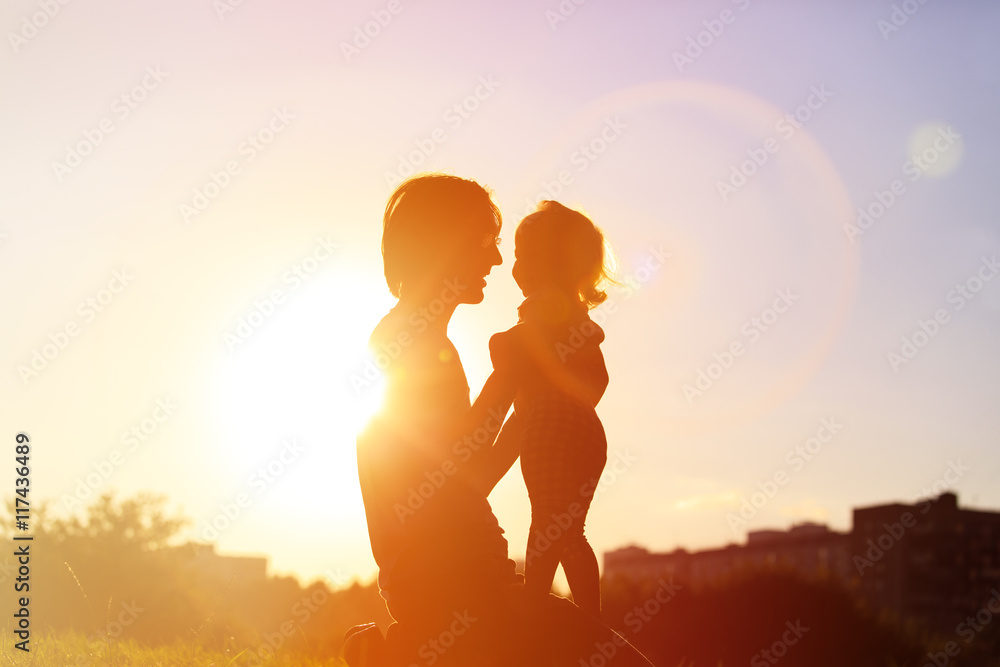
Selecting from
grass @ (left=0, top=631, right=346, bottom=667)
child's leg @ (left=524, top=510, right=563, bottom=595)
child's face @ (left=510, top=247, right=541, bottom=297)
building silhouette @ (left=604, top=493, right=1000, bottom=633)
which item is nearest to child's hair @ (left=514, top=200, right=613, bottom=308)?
child's face @ (left=510, top=247, right=541, bottom=297)

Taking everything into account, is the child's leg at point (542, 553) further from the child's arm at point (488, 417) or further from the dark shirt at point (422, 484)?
the dark shirt at point (422, 484)

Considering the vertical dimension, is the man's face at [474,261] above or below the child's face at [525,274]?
below

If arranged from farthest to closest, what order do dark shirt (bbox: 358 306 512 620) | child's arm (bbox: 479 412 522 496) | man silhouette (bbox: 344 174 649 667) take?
child's arm (bbox: 479 412 522 496) < dark shirt (bbox: 358 306 512 620) < man silhouette (bbox: 344 174 649 667)

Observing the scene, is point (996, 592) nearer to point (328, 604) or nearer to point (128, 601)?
point (328, 604)

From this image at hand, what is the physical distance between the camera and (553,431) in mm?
4258

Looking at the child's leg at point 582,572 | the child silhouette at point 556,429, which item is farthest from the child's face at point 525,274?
the child's leg at point 582,572

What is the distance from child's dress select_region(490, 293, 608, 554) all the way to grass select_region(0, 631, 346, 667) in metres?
4.36

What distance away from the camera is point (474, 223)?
3842mm

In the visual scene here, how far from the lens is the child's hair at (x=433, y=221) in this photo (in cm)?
383

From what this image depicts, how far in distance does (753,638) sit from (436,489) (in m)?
8.80

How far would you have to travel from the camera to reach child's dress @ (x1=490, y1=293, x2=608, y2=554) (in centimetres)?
423

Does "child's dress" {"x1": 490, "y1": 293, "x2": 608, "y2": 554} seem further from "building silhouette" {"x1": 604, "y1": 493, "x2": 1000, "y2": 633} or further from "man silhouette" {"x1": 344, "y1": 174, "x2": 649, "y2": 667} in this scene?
"building silhouette" {"x1": 604, "y1": 493, "x2": 1000, "y2": 633}

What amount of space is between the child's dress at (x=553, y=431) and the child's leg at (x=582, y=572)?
0.06 feet

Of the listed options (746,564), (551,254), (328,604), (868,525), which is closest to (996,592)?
(868,525)
